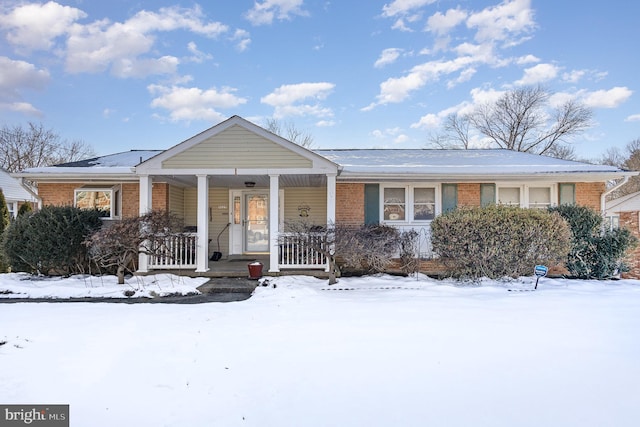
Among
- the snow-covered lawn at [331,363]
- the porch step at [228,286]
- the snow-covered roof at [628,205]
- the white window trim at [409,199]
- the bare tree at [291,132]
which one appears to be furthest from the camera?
the bare tree at [291,132]

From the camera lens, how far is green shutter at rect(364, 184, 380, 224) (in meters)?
9.24

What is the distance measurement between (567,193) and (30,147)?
113 feet

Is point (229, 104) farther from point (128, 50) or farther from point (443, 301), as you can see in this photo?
point (443, 301)

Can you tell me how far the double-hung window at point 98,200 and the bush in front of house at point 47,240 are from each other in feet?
3.67

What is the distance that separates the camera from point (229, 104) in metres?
20.1

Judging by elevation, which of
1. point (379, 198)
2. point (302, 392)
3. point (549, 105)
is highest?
point (549, 105)

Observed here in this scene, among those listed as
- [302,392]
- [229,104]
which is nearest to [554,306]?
[302,392]

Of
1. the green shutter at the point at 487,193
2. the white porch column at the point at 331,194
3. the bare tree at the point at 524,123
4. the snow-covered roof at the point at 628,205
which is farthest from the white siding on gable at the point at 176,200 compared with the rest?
the bare tree at the point at 524,123

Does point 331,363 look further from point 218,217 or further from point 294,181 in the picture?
point 218,217

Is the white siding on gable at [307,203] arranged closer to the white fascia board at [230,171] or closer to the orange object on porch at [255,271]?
the white fascia board at [230,171]

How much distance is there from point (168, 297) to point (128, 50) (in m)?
11.4

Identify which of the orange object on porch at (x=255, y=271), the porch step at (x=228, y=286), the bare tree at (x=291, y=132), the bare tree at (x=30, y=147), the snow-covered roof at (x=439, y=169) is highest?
the bare tree at (x=291, y=132)

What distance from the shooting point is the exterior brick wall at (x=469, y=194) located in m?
9.34

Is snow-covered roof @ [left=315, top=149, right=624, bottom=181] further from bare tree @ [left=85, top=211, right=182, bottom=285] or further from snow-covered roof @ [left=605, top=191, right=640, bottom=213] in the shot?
snow-covered roof @ [left=605, top=191, right=640, bottom=213]
